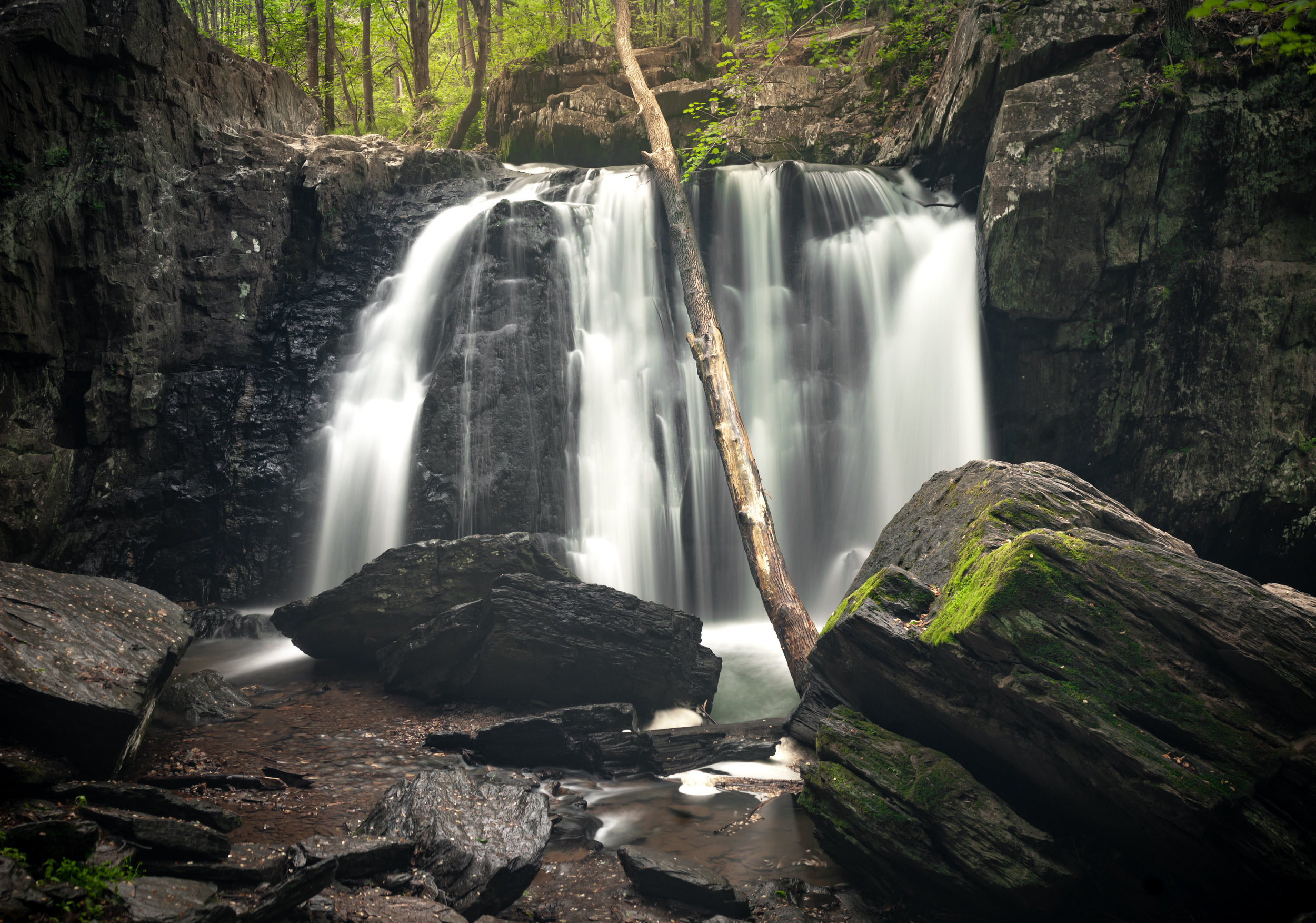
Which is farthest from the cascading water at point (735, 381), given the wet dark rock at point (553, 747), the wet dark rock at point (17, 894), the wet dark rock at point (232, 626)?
the wet dark rock at point (17, 894)

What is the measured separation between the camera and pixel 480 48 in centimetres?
1830

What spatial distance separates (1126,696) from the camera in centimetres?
372

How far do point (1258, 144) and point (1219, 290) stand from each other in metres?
1.78

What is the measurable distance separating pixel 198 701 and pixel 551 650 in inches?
122

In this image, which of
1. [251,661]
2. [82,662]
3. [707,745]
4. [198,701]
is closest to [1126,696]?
[707,745]

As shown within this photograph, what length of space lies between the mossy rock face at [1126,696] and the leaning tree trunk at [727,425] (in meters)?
2.51

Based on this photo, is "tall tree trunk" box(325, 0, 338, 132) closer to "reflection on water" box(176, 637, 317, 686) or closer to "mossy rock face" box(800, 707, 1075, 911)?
"reflection on water" box(176, 637, 317, 686)

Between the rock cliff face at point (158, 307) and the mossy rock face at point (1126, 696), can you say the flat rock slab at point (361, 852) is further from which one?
the rock cliff face at point (158, 307)

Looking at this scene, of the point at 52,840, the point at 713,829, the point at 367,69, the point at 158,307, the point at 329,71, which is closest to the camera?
the point at 52,840

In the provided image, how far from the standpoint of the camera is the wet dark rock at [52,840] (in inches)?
123

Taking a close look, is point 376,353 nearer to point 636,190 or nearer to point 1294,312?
point 636,190

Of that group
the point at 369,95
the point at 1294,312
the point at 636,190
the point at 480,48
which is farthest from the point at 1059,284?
the point at 369,95

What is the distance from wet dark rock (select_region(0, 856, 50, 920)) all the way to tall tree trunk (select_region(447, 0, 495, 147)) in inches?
736

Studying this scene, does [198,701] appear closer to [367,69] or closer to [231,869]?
[231,869]
